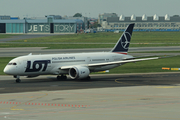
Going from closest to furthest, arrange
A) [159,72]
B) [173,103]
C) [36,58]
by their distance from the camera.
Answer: [173,103], [36,58], [159,72]

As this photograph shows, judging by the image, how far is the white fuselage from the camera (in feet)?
148

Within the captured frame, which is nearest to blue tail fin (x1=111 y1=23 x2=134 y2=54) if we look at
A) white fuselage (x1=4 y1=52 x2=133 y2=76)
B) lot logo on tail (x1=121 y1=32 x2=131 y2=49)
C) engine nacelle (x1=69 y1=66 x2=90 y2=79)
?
lot logo on tail (x1=121 y1=32 x2=131 y2=49)

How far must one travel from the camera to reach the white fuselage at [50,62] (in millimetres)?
44969

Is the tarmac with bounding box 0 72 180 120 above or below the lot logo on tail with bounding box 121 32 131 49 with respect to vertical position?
below

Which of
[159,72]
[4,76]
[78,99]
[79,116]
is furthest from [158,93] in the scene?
[4,76]

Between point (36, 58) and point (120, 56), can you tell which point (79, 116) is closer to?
point (36, 58)

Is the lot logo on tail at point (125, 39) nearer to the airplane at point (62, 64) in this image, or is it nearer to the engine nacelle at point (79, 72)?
the airplane at point (62, 64)

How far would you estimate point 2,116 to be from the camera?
2466cm

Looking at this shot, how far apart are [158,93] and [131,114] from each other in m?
11.7

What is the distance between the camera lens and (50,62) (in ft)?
155

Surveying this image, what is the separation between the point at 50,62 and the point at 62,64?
85.6 inches

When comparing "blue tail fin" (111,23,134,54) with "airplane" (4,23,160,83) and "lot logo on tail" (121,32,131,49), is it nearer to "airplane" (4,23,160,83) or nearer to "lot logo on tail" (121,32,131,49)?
"lot logo on tail" (121,32,131,49)

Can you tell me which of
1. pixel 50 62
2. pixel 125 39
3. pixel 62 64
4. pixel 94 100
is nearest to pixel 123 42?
pixel 125 39

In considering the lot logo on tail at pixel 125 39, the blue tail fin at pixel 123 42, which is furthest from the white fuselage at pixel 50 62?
the lot logo on tail at pixel 125 39
